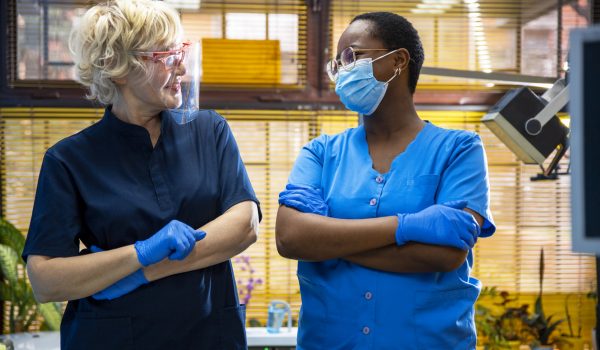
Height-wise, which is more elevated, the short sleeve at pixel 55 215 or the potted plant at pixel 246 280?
the short sleeve at pixel 55 215

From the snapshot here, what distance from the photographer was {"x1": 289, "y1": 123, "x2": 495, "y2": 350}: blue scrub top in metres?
1.61

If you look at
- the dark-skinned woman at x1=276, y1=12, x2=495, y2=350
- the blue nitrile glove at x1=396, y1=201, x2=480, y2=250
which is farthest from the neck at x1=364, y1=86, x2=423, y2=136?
the blue nitrile glove at x1=396, y1=201, x2=480, y2=250

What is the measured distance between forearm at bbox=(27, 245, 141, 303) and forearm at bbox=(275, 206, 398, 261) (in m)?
0.33

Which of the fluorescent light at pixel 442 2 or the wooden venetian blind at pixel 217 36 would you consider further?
the fluorescent light at pixel 442 2

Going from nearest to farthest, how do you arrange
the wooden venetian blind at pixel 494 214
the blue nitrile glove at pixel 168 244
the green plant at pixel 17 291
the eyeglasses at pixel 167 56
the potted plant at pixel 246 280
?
the blue nitrile glove at pixel 168 244 → the eyeglasses at pixel 167 56 → the green plant at pixel 17 291 → the potted plant at pixel 246 280 → the wooden venetian blind at pixel 494 214

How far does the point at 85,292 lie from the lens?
156 cm

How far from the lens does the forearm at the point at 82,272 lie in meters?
1.54

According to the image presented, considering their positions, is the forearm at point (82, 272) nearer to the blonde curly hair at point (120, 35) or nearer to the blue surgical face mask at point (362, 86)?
the blonde curly hair at point (120, 35)

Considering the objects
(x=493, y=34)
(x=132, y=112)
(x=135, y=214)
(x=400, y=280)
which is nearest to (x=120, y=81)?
(x=132, y=112)

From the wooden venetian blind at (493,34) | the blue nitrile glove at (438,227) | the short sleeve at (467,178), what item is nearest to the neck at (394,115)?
the short sleeve at (467,178)

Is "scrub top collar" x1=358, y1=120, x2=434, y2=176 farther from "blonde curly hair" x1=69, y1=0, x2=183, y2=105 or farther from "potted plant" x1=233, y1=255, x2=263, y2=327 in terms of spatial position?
"potted plant" x1=233, y1=255, x2=263, y2=327

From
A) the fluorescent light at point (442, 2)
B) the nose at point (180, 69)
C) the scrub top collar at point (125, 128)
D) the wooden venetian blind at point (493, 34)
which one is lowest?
the scrub top collar at point (125, 128)

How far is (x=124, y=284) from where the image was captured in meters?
1.60

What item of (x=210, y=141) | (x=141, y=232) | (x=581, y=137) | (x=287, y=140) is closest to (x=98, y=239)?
(x=141, y=232)
